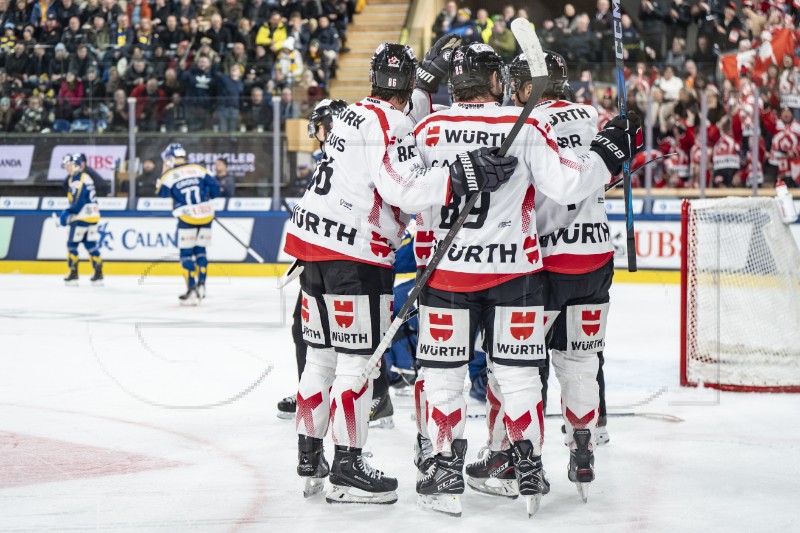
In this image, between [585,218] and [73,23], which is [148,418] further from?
[73,23]

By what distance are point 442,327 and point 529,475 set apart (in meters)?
0.53

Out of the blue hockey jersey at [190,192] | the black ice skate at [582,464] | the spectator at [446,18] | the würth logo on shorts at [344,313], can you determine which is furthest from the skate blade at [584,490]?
the spectator at [446,18]

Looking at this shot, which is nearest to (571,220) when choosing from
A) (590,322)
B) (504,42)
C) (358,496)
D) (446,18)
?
(590,322)

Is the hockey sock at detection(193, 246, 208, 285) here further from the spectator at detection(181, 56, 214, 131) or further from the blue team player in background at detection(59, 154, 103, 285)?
the spectator at detection(181, 56, 214, 131)

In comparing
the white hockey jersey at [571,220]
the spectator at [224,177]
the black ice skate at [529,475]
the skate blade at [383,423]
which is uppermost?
the white hockey jersey at [571,220]

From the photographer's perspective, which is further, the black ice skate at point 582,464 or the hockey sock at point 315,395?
the hockey sock at point 315,395

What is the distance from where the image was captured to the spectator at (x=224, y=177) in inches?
465

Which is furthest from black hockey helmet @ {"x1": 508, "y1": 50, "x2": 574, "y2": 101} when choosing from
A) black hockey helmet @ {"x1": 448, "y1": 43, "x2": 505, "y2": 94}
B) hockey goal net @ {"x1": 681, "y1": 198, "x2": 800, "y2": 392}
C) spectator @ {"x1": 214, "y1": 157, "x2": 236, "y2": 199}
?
spectator @ {"x1": 214, "y1": 157, "x2": 236, "y2": 199}

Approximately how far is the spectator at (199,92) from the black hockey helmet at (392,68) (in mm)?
8801

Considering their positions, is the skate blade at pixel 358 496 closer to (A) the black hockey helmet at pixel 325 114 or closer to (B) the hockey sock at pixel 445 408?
(B) the hockey sock at pixel 445 408

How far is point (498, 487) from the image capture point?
3457 mm

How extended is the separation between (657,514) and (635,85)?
832cm

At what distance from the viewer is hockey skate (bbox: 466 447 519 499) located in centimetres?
344

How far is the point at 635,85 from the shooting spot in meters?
10.9
